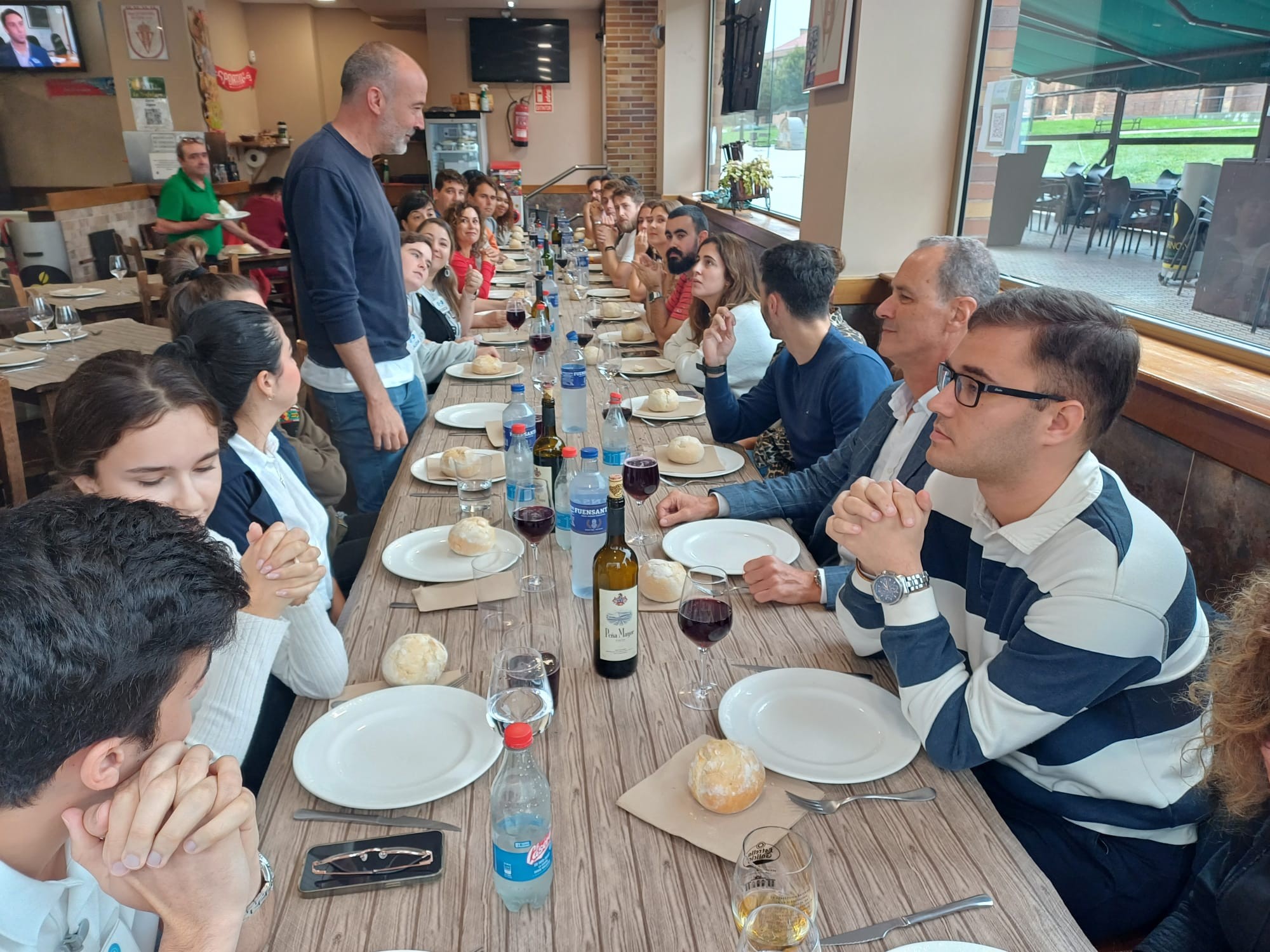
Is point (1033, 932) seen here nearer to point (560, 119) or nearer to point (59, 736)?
point (59, 736)

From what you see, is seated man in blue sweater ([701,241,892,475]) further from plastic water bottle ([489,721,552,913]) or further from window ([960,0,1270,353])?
plastic water bottle ([489,721,552,913])

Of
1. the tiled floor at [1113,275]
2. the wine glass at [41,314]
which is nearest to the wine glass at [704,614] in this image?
the tiled floor at [1113,275]

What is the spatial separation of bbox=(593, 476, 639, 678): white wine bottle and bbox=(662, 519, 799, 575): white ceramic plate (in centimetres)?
41

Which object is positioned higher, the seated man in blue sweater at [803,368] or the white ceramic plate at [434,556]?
the seated man in blue sweater at [803,368]

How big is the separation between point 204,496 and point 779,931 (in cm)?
117

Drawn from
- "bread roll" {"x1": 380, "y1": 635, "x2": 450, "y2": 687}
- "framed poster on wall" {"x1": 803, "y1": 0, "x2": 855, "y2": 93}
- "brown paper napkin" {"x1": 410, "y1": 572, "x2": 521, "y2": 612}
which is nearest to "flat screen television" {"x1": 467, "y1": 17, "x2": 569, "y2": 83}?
"framed poster on wall" {"x1": 803, "y1": 0, "x2": 855, "y2": 93}

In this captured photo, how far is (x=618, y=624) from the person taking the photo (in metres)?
1.26

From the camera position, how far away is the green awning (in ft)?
6.88

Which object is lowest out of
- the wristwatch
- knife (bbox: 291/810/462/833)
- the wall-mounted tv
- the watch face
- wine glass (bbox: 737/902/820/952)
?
knife (bbox: 291/810/462/833)

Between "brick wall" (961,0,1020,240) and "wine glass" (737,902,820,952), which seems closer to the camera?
"wine glass" (737,902,820,952)

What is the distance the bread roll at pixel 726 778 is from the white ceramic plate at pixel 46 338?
4.00m

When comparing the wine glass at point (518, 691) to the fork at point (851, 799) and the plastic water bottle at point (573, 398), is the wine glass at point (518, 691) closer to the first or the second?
the fork at point (851, 799)

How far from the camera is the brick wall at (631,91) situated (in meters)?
8.78

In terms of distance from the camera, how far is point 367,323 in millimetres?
2801
